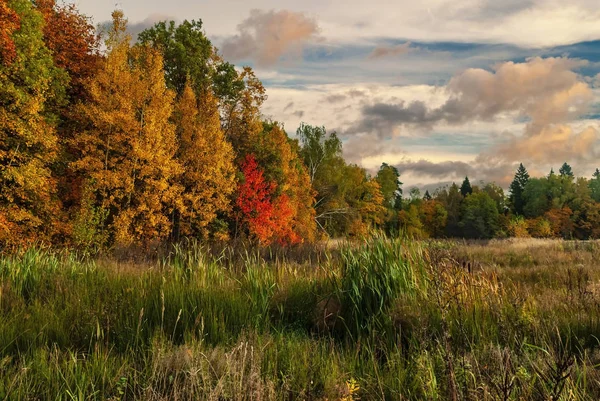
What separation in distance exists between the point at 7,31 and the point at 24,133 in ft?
13.4

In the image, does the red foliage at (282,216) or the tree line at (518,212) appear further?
the tree line at (518,212)

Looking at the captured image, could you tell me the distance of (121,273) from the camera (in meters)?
8.03

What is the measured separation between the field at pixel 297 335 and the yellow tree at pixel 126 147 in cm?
1437

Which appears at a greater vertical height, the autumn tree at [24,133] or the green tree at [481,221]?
the autumn tree at [24,133]

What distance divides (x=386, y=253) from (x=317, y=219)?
42.8 metres

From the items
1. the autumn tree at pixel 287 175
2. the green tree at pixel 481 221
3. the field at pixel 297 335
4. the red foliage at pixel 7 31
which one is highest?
the red foliage at pixel 7 31

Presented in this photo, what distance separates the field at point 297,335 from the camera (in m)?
3.33

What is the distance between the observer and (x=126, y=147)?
2394 centimetres

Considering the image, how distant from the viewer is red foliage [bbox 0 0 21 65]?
18002mm

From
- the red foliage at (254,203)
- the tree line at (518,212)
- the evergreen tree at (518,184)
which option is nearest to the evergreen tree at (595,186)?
the tree line at (518,212)

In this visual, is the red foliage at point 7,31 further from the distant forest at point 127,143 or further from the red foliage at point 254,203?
the red foliage at point 254,203

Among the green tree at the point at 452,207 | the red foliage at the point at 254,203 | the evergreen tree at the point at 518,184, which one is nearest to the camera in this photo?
the red foliage at the point at 254,203

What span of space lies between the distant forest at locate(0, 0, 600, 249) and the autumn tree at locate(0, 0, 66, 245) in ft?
0.20

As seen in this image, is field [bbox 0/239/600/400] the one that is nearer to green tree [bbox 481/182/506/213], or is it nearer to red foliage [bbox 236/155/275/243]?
red foliage [bbox 236/155/275/243]
